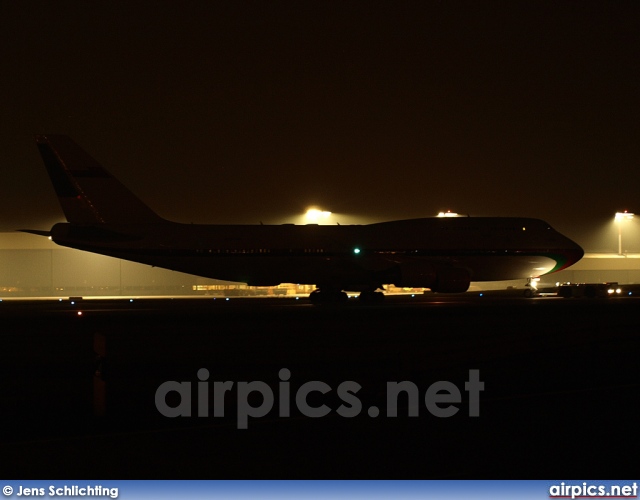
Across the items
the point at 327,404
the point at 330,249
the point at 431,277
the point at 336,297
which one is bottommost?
the point at 327,404

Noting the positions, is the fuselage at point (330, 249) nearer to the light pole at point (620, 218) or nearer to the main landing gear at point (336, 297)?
the main landing gear at point (336, 297)

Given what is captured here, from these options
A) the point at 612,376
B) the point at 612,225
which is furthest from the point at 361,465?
the point at 612,225

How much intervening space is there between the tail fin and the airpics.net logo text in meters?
28.7

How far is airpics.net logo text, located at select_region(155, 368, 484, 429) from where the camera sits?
1162 cm

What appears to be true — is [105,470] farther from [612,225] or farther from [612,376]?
[612,225]

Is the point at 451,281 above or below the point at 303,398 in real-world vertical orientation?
above

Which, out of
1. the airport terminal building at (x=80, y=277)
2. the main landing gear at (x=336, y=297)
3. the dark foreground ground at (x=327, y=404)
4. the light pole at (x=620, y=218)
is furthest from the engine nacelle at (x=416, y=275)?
the light pole at (x=620, y=218)

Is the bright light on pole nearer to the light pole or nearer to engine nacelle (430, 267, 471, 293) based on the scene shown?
the light pole

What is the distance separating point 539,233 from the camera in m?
46.7

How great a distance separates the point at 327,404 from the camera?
40.8ft

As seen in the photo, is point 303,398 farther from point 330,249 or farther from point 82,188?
point 82,188

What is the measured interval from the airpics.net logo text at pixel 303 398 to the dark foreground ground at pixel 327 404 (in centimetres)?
11

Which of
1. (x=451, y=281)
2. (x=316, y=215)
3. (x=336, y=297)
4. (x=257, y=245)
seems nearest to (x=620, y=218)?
(x=316, y=215)

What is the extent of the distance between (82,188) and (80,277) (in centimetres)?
2639
